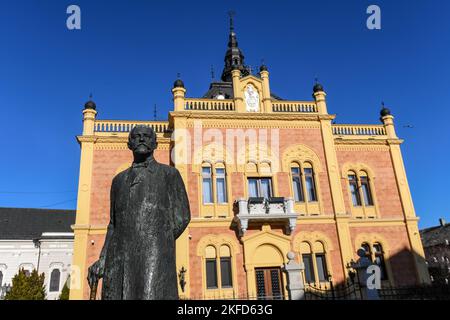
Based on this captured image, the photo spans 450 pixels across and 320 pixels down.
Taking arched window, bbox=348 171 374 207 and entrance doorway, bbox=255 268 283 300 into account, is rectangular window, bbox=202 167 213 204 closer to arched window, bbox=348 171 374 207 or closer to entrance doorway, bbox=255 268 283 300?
entrance doorway, bbox=255 268 283 300

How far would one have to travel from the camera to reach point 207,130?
65.8 ft

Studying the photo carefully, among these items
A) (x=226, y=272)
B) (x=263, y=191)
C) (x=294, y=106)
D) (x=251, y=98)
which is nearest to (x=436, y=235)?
(x=294, y=106)

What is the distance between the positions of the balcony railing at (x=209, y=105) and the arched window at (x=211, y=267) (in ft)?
26.5

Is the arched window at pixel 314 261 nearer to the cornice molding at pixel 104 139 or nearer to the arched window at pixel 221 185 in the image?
the arched window at pixel 221 185

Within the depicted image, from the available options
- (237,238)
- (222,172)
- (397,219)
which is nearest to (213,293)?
(237,238)

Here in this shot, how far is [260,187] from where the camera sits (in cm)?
1958

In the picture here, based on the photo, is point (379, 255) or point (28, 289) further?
point (28, 289)

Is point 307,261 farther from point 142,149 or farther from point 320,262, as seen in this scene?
point 142,149

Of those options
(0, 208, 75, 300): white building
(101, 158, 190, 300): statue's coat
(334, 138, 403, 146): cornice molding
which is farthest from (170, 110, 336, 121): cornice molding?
(0, 208, 75, 300): white building

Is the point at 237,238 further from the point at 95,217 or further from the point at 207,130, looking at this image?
the point at 95,217

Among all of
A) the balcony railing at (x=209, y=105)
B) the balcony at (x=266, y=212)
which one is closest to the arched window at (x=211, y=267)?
the balcony at (x=266, y=212)

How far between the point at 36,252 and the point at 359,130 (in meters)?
29.7

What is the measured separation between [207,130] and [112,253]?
16786 millimetres

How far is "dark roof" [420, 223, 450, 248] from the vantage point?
139 feet
